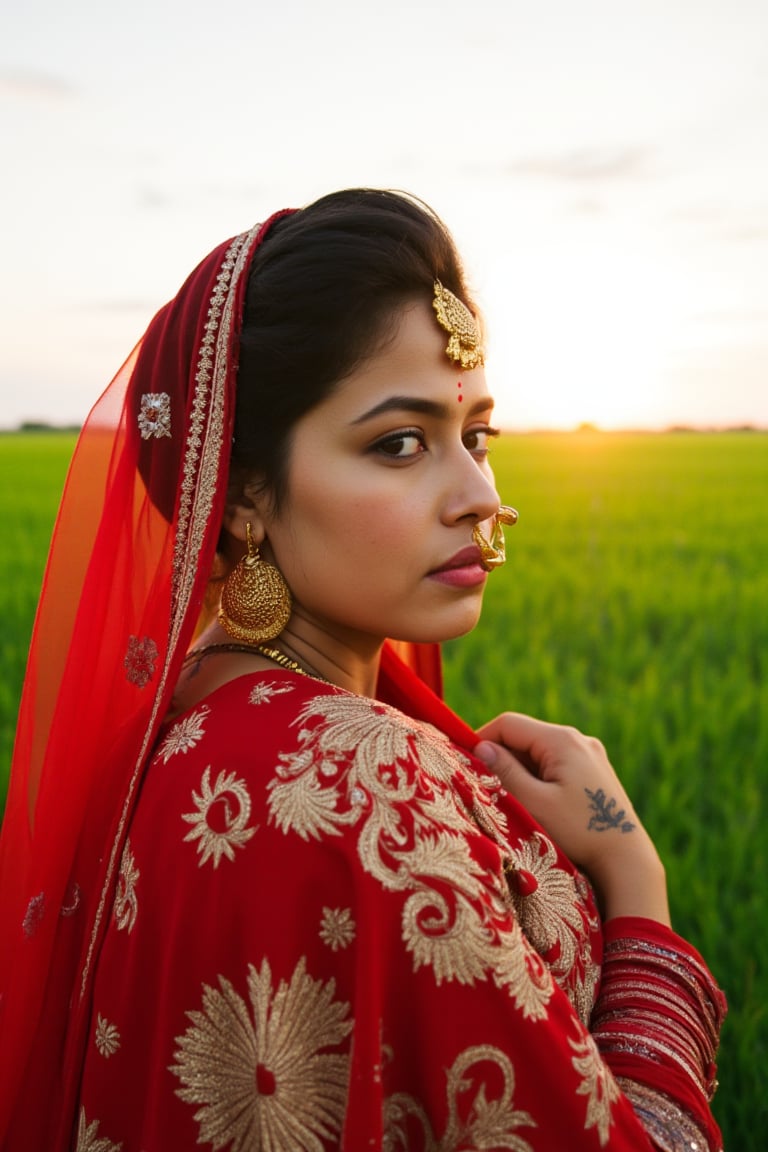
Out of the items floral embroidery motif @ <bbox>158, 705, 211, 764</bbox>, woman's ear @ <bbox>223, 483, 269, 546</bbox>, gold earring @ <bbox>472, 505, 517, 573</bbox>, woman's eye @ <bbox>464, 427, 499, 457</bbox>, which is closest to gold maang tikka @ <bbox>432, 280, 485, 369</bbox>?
woman's eye @ <bbox>464, 427, 499, 457</bbox>

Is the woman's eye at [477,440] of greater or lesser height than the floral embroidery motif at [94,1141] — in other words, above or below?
above

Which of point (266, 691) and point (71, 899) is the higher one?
point (266, 691)

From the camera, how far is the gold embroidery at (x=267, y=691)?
129cm

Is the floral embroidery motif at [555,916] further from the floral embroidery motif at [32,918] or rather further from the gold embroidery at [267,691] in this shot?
the floral embroidery motif at [32,918]

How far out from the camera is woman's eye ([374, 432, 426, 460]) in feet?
4.61

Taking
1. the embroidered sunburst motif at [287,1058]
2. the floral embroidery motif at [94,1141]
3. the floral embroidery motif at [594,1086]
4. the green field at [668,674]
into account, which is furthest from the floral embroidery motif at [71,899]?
the green field at [668,674]

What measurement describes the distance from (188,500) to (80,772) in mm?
427

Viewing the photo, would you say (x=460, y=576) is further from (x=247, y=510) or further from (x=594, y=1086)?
(x=594, y=1086)

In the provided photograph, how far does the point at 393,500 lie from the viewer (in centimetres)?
140

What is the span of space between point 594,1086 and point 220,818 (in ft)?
1.67

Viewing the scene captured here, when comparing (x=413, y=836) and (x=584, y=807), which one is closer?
(x=413, y=836)

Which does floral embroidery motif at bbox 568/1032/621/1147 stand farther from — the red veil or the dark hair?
the dark hair

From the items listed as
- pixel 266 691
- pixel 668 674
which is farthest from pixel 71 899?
pixel 668 674

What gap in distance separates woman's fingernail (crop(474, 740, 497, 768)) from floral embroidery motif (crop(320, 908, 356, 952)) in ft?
2.26
